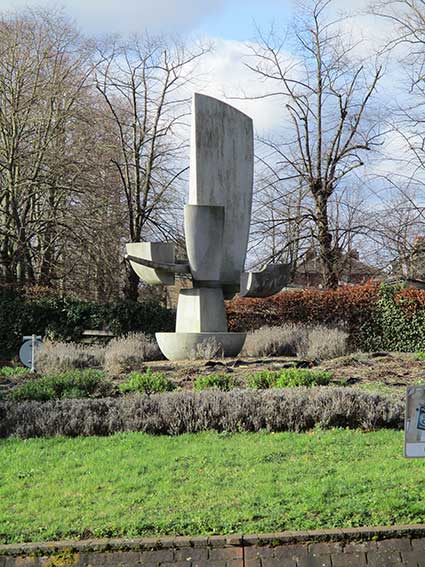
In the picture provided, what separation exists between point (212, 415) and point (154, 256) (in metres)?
6.86

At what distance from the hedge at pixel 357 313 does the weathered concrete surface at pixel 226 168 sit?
4805 mm

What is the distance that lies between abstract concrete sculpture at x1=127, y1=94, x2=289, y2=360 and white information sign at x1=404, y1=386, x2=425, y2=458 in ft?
32.6

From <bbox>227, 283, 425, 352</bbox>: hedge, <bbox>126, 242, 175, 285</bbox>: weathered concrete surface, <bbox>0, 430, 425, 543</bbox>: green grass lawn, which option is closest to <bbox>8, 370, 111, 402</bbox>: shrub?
<bbox>0, 430, 425, 543</bbox>: green grass lawn

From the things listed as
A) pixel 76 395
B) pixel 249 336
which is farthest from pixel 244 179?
pixel 76 395

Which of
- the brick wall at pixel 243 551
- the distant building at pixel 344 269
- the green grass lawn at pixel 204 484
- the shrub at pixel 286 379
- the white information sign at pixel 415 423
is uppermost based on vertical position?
the distant building at pixel 344 269

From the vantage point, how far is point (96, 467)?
22.1 ft

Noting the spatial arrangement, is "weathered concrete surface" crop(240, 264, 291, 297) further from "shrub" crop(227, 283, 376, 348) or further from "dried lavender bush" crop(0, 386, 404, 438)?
"dried lavender bush" crop(0, 386, 404, 438)

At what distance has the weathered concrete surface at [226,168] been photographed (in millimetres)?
15711

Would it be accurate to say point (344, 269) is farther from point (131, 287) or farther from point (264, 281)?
point (264, 281)

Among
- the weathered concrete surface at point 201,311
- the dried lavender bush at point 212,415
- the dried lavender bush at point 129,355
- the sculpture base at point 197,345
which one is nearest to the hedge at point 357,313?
the dried lavender bush at point 129,355

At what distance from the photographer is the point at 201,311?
15.3 metres

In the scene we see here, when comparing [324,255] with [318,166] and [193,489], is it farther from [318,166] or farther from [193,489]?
[193,489]

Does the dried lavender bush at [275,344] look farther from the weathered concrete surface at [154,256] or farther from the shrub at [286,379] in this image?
the shrub at [286,379]

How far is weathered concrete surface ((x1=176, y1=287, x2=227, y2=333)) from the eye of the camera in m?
15.3
